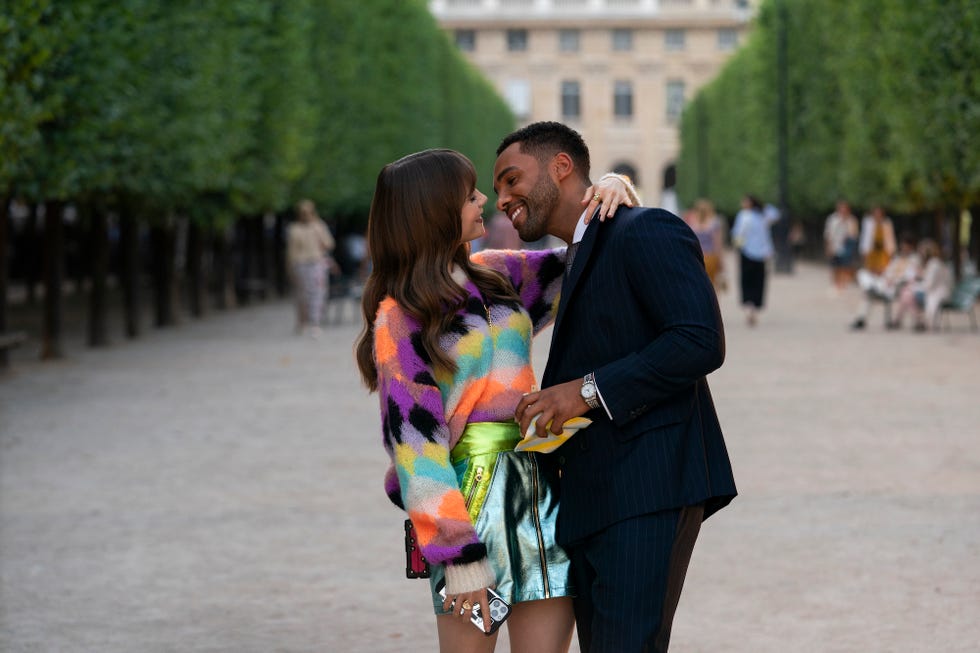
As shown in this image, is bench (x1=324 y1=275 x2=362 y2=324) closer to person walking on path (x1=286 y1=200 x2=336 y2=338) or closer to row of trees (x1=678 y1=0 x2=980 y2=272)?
person walking on path (x1=286 y1=200 x2=336 y2=338)

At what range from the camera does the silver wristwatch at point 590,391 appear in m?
3.52

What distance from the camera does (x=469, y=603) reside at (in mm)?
3555

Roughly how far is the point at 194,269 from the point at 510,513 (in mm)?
25011

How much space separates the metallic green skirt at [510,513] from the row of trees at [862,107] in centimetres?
1877

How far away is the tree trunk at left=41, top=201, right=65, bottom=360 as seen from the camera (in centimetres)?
1916

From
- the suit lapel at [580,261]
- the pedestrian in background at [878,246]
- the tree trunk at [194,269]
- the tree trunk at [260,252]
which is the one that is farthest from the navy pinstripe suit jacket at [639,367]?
the tree trunk at [260,252]

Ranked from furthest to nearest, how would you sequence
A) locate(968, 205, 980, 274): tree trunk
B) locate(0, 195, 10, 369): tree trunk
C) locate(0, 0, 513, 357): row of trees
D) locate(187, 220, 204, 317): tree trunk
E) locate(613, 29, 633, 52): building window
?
locate(613, 29, 633, 52): building window, locate(968, 205, 980, 274): tree trunk, locate(187, 220, 204, 317): tree trunk, locate(0, 195, 10, 369): tree trunk, locate(0, 0, 513, 357): row of trees

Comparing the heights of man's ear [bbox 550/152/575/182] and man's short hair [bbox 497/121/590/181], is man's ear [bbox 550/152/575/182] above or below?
below

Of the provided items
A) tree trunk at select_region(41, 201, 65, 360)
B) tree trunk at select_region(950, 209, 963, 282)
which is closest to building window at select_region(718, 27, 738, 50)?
tree trunk at select_region(950, 209, 963, 282)

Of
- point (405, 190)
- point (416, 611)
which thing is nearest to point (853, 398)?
point (416, 611)

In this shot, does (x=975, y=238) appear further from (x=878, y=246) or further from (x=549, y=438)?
(x=549, y=438)

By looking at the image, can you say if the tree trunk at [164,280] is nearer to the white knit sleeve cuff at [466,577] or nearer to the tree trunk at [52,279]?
the tree trunk at [52,279]

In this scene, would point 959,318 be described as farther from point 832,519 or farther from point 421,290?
point 421,290

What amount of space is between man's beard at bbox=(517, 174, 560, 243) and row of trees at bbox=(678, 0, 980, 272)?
733 inches
